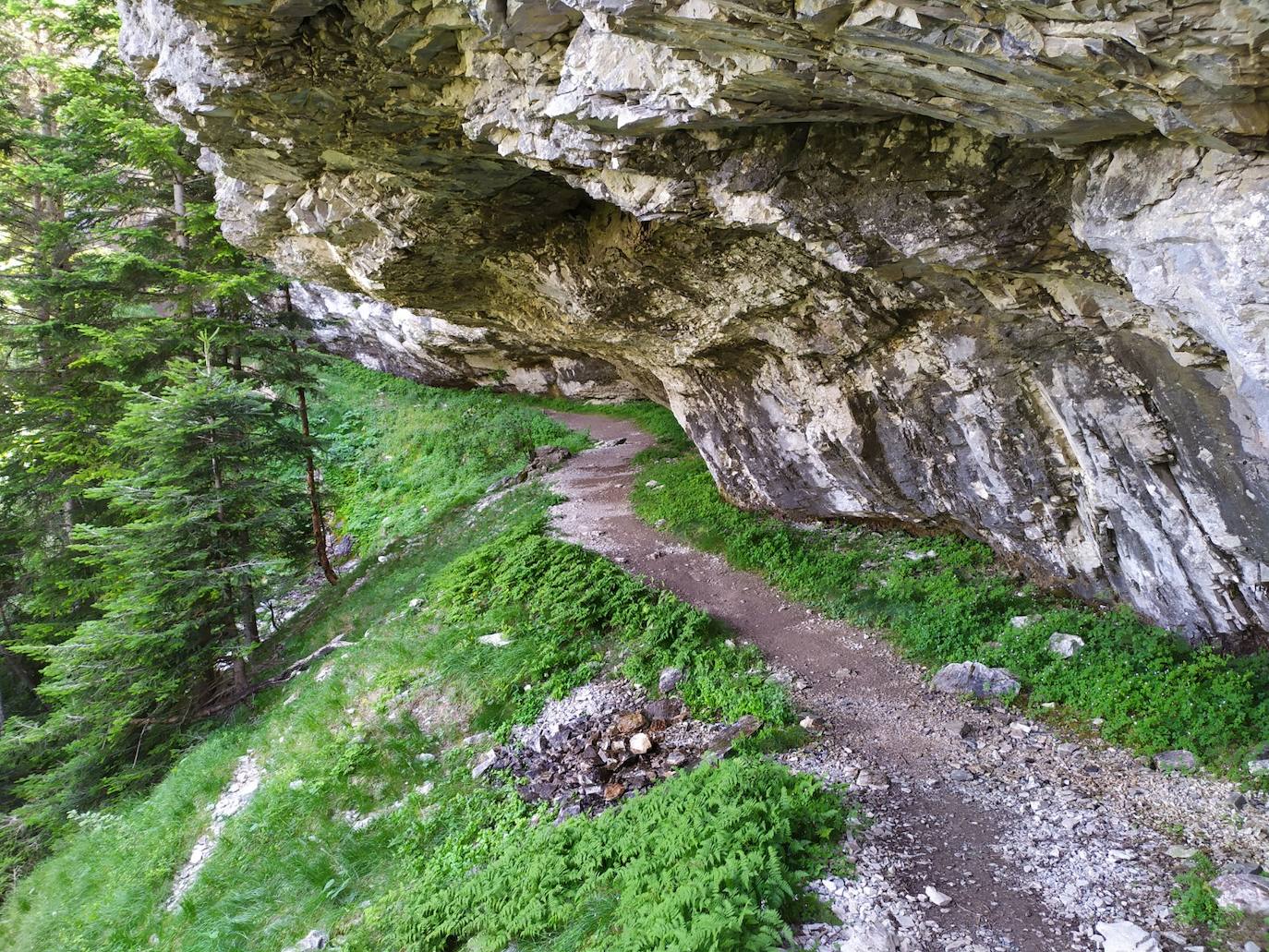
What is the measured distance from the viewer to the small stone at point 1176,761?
6.79 metres

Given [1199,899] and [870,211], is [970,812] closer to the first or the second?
[1199,899]

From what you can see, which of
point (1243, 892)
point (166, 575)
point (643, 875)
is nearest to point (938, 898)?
point (1243, 892)

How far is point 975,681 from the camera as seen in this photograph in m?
8.70

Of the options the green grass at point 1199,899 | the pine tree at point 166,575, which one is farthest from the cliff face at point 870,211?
the pine tree at point 166,575

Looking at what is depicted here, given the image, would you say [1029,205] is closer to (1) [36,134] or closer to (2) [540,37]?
(2) [540,37]

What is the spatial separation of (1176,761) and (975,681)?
7.04 ft

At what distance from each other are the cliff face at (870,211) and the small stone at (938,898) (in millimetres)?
4505

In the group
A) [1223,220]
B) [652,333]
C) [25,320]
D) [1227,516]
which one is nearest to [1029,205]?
[1223,220]

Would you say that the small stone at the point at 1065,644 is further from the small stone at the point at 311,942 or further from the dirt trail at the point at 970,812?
the small stone at the point at 311,942

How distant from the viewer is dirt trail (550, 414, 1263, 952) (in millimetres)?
5195

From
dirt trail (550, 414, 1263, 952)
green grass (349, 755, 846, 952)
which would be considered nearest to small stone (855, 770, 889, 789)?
dirt trail (550, 414, 1263, 952)

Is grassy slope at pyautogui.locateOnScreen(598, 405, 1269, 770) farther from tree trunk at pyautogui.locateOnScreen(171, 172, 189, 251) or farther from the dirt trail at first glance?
tree trunk at pyautogui.locateOnScreen(171, 172, 189, 251)

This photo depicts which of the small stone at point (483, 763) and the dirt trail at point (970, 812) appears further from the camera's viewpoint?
the small stone at point (483, 763)

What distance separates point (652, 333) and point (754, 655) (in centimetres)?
619
